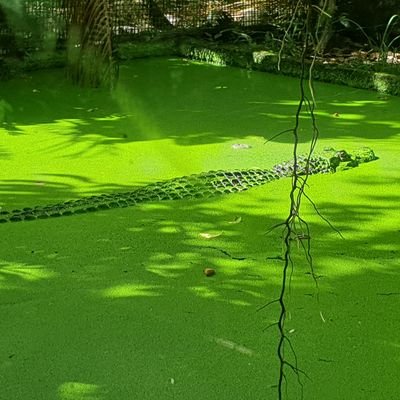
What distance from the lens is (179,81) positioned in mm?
5711

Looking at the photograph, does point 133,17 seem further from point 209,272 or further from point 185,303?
point 185,303

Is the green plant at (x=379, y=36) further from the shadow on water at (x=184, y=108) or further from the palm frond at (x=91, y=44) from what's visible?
the palm frond at (x=91, y=44)

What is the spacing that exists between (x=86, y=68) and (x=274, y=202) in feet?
8.80

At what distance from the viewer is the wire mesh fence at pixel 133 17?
6070mm

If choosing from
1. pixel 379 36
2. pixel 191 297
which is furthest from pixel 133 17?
pixel 191 297

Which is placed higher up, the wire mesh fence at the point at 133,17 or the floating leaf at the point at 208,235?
the wire mesh fence at the point at 133,17

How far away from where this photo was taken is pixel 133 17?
6840 millimetres

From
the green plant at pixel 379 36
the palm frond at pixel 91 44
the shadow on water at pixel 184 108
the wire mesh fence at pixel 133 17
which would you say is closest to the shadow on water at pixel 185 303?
the shadow on water at pixel 184 108

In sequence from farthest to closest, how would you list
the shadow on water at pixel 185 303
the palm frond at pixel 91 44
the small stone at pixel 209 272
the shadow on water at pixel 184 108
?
1. the palm frond at pixel 91 44
2. the shadow on water at pixel 184 108
3. the small stone at pixel 209 272
4. the shadow on water at pixel 185 303

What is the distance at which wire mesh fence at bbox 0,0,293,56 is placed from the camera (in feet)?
19.9

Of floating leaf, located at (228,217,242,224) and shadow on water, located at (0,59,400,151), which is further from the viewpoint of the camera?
shadow on water, located at (0,59,400,151)

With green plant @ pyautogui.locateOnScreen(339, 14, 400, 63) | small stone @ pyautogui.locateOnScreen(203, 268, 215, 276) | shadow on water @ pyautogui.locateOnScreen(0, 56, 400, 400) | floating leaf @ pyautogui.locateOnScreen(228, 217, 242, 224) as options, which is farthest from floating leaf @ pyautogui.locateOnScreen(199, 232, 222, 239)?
green plant @ pyautogui.locateOnScreen(339, 14, 400, 63)

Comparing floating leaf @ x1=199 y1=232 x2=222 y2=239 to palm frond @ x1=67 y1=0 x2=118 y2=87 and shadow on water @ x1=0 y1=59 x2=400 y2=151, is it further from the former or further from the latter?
palm frond @ x1=67 y1=0 x2=118 y2=87

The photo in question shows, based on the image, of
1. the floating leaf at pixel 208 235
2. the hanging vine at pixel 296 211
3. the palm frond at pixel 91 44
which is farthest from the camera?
the palm frond at pixel 91 44
